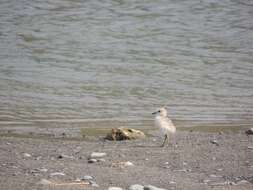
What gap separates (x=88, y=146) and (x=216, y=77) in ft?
23.8

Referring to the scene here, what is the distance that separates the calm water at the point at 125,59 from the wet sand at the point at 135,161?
2.18 m

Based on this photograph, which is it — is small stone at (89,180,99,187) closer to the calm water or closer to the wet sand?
the wet sand

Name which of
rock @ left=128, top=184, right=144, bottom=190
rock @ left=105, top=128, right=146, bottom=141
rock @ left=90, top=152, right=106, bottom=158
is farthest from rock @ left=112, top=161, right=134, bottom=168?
rock @ left=105, top=128, right=146, bottom=141

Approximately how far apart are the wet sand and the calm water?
7.16 feet

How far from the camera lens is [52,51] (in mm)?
19984

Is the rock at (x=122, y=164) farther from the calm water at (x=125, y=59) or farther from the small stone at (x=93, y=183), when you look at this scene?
the calm water at (x=125, y=59)

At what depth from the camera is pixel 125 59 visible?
19094 millimetres

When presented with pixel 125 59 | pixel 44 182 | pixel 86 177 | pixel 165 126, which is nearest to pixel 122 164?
pixel 86 177

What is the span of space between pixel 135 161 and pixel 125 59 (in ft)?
32.2

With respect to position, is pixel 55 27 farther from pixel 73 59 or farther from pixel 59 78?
pixel 59 78

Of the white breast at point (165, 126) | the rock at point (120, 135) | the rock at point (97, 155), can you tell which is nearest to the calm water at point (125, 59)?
the rock at point (120, 135)

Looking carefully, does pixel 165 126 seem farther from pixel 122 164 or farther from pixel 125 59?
pixel 125 59

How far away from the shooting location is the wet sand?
26.0 ft

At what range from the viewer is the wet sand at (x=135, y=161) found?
7.92 m
